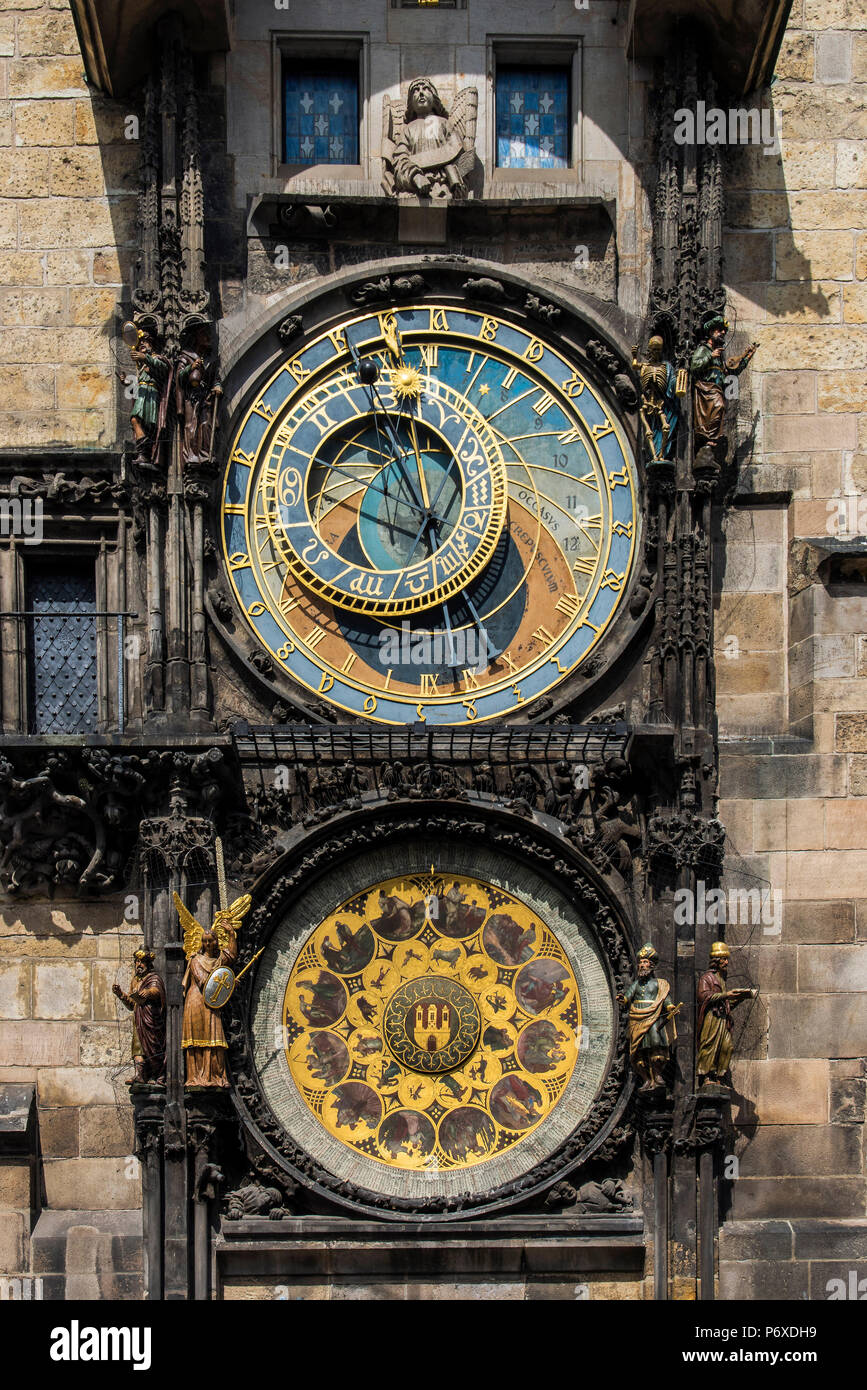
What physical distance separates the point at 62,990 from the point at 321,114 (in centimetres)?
559

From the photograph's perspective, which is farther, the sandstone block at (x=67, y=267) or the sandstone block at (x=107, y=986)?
the sandstone block at (x=67, y=267)

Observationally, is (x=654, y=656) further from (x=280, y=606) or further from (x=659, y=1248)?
(x=659, y=1248)

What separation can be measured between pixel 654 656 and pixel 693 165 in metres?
2.98

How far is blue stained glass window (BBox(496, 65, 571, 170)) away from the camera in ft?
56.6

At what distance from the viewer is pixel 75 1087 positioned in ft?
53.0

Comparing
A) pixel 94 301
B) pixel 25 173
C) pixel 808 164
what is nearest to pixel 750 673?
pixel 808 164

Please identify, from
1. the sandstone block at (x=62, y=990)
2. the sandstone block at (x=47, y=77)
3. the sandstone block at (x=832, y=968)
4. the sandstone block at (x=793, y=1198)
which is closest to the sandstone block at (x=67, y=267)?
the sandstone block at (x=47, y=77)

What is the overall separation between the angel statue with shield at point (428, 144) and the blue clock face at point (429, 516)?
2.43 feet

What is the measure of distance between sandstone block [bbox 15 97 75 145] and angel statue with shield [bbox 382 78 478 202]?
77.4 inches

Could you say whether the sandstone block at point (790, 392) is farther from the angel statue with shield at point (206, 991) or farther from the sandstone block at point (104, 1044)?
the sandstone block at point (104, 1044)

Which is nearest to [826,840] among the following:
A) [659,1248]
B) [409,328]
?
[659,1248]

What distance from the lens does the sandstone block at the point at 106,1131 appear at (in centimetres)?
1605

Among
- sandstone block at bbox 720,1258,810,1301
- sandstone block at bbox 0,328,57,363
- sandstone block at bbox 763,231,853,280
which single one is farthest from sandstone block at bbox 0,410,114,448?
sandstone block at bbox 720,1258,810,1301

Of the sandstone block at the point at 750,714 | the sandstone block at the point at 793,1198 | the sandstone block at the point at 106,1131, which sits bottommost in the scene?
the sandstone block at the point at 793,1198
